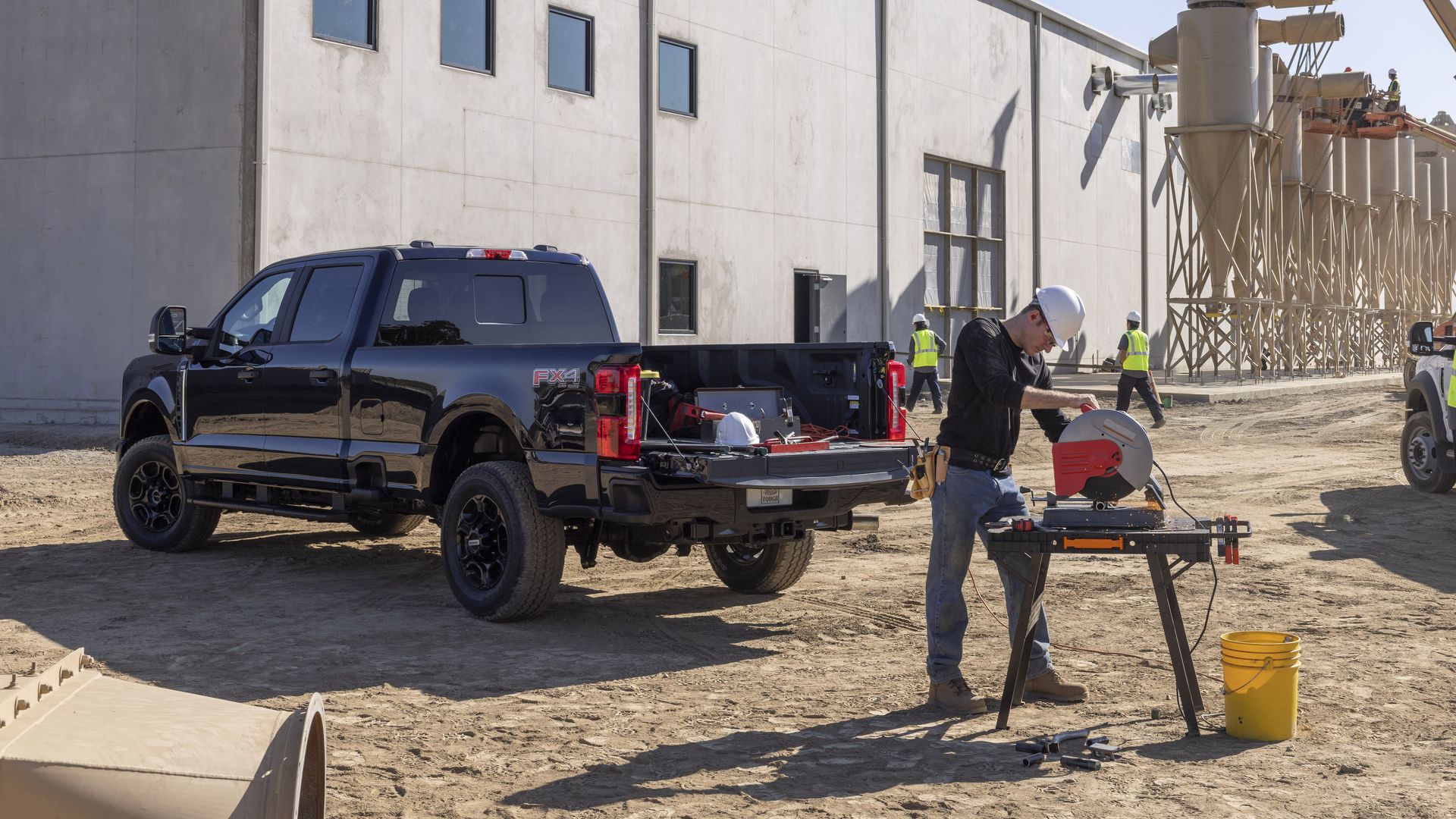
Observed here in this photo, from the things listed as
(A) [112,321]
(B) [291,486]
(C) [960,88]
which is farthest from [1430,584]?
(C) [960,88]

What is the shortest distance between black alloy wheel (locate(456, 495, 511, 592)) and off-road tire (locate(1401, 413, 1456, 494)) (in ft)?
34.1

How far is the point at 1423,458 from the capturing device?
1505 centimetres

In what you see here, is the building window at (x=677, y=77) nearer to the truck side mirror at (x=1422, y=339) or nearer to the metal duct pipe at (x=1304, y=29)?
the truck side mirror at (x=1422, y=339)

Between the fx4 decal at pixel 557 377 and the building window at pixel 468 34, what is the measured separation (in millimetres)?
14066

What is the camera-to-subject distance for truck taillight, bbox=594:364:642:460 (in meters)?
7.67

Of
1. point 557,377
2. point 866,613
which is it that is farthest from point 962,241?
point 557,377

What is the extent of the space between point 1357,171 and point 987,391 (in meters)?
45.8

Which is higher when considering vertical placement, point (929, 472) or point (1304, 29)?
point (1304, 29)

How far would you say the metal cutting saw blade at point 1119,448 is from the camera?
6051 mm

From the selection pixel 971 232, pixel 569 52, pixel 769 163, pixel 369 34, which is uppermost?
pixel 569 52

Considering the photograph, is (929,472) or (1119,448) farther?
(929,472)

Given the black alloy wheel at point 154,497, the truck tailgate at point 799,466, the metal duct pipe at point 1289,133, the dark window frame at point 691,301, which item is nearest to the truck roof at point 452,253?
the black alloy wheel at point 154,497

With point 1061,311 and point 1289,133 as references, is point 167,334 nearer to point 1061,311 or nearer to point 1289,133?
point 1061,311

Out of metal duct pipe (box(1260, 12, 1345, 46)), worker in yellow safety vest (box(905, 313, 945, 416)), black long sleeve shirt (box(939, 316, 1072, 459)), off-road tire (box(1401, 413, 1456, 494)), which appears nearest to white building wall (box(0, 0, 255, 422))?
worker in yellow safety vest (box(905, 313, 945, 416))
